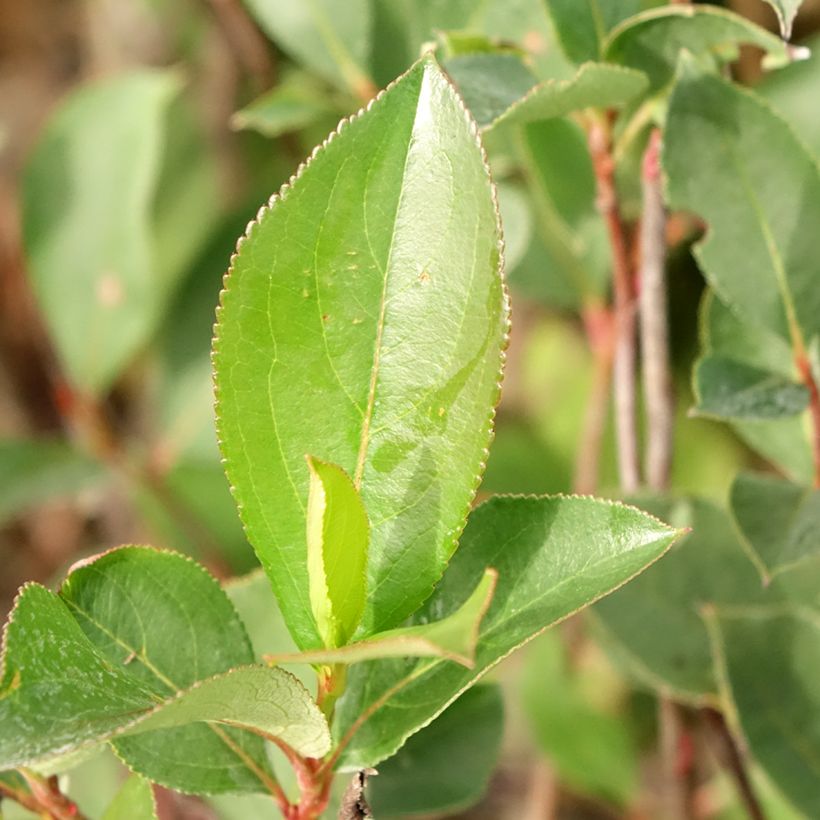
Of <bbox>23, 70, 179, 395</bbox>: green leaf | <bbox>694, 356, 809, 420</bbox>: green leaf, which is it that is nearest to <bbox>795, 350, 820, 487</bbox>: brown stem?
<bbox>694, 356, 809, 420</bbox>: green leaf

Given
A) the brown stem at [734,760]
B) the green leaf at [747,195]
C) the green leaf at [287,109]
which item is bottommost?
the brown stem at [734,760]

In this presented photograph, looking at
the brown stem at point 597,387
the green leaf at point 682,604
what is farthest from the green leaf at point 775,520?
the brown stem at point 597,387

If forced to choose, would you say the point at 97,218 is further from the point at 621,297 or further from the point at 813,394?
the point at 813,394

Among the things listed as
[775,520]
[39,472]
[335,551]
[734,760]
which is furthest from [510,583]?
[39,472]

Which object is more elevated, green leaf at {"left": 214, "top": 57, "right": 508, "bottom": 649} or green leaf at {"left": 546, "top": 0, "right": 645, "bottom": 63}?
green leaf at {"left": 546, "top": 0, "right": 645, "bottom": 63}

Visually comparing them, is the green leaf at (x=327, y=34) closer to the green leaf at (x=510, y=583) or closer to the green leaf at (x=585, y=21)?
the green leaf at (x=585, y=21)

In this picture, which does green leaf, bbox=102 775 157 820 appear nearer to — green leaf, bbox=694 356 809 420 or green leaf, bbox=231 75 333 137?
green leaf, bbox=694 356 809 420
